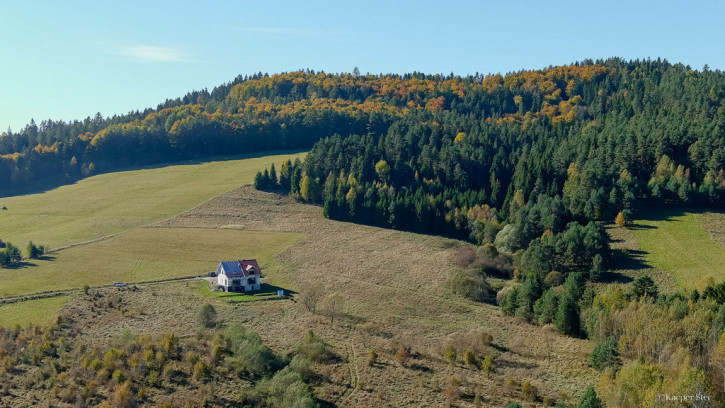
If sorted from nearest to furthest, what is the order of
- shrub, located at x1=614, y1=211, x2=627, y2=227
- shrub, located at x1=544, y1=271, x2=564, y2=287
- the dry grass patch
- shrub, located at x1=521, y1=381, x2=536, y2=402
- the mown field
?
shrub, located at x1=521, y1=381, x2=536, y2=402 < the dry grass patch < shrub, located at x1=544, y1=271, x2=564, y2=287 < the mown field < shrub, located at x1=614, y1=211, x2=627, y2=227

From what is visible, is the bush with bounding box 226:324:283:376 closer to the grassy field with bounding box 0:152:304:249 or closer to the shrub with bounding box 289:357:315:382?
the shrub with bounding box 289:357:315:382

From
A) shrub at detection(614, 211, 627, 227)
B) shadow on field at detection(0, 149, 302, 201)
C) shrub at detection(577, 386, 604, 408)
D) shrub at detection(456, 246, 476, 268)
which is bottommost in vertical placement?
shrub at detection(577, 386, 604, 408)

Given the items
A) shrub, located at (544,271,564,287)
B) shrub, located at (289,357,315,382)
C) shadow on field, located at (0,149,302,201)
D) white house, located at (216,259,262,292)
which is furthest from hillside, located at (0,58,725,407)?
white house, located at (216,259,262,292)

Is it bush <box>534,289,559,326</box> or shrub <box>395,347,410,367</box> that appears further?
bush <box>534,289,559,326</box>

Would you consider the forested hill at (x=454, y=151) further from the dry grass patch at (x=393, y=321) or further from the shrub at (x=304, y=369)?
the shrub at (x=304, y=369)

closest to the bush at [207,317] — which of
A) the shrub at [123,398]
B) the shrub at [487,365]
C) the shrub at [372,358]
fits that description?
the shrub at [123,398]

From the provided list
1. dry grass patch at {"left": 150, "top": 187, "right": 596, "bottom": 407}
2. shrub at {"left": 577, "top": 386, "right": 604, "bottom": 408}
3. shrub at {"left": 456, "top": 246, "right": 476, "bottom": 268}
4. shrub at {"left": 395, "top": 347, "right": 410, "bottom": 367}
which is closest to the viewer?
shrub at {"left": 577, "top": 386, "right": 604, "bottom": 408}

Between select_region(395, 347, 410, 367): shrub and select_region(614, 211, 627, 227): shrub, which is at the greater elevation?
select_region(614, 211, 627, 227): shrub

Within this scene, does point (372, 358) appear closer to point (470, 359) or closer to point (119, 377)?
point (470, 359)
